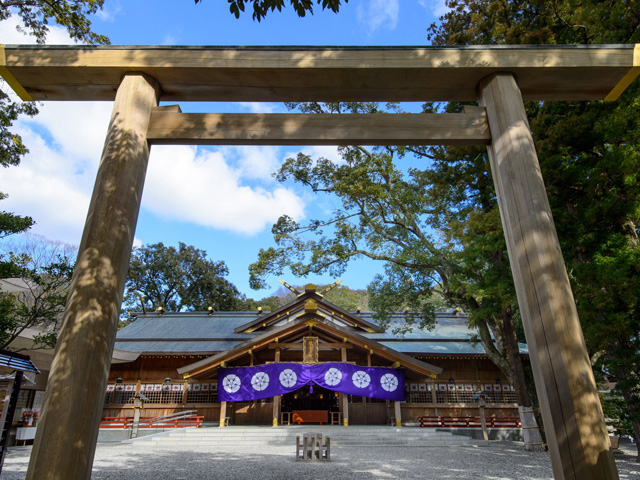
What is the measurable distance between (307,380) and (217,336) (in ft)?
19.9

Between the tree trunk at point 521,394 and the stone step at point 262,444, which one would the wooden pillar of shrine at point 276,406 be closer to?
the stone step at point 262,444

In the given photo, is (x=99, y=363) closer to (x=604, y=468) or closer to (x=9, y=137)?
(x=604, y=468)

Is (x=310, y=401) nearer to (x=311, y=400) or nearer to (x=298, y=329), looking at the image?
(x=311, y=400)

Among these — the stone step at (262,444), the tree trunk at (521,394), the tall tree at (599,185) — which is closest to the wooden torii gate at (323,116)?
the tall tree at (599,185)

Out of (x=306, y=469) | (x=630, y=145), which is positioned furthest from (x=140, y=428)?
(x=630, y=145)

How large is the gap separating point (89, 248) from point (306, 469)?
6.04m

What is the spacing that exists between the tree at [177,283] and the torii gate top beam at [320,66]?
106 feet

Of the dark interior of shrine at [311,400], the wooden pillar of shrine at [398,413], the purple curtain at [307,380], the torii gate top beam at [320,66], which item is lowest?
the wooden pillar of shrine at [398,413]

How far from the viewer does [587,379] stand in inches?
96.1

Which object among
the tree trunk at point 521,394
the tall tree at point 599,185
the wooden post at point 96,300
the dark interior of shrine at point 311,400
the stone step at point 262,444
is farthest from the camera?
the dark interior of shrine at point 311,400

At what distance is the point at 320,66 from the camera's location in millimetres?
3178

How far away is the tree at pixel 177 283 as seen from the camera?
112 ft

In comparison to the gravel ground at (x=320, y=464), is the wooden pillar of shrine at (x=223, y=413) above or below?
above

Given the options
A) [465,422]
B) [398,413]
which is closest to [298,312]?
[398,413]
